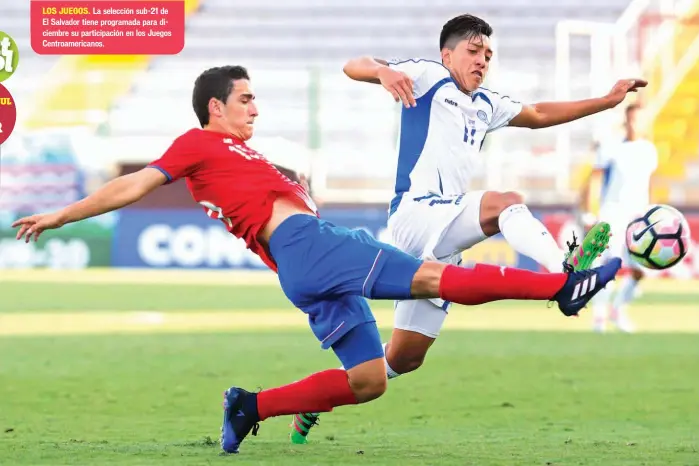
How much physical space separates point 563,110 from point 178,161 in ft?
7.53

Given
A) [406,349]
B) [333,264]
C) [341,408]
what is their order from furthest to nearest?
[341,408] < [406,349] < [333,264]

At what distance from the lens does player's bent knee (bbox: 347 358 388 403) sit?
231 inches

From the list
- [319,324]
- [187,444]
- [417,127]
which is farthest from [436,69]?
[187,444]

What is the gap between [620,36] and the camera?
26406 mm

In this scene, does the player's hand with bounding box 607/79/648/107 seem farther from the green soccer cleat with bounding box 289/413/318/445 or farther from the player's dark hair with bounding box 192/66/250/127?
the green soccer cleat with bounding box 289/413/318/445

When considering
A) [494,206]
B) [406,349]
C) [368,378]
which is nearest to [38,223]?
[368,378]

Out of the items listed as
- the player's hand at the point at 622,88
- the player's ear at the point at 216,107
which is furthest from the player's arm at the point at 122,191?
the player's hand at the point at 622,88

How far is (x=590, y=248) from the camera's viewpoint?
5.39 meters

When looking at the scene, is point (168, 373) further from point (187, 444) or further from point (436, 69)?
point (436, 69)

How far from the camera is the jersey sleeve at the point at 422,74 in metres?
6.34

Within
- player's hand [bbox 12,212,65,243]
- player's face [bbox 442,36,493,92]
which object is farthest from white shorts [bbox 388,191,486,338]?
player's hand [bbox 12,212,65,243]

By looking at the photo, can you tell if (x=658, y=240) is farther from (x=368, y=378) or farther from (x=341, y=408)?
(x=341, y=408)

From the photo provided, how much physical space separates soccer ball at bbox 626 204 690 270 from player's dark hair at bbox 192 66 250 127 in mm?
1980

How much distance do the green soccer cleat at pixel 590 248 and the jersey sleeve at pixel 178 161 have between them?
5.46 ft
